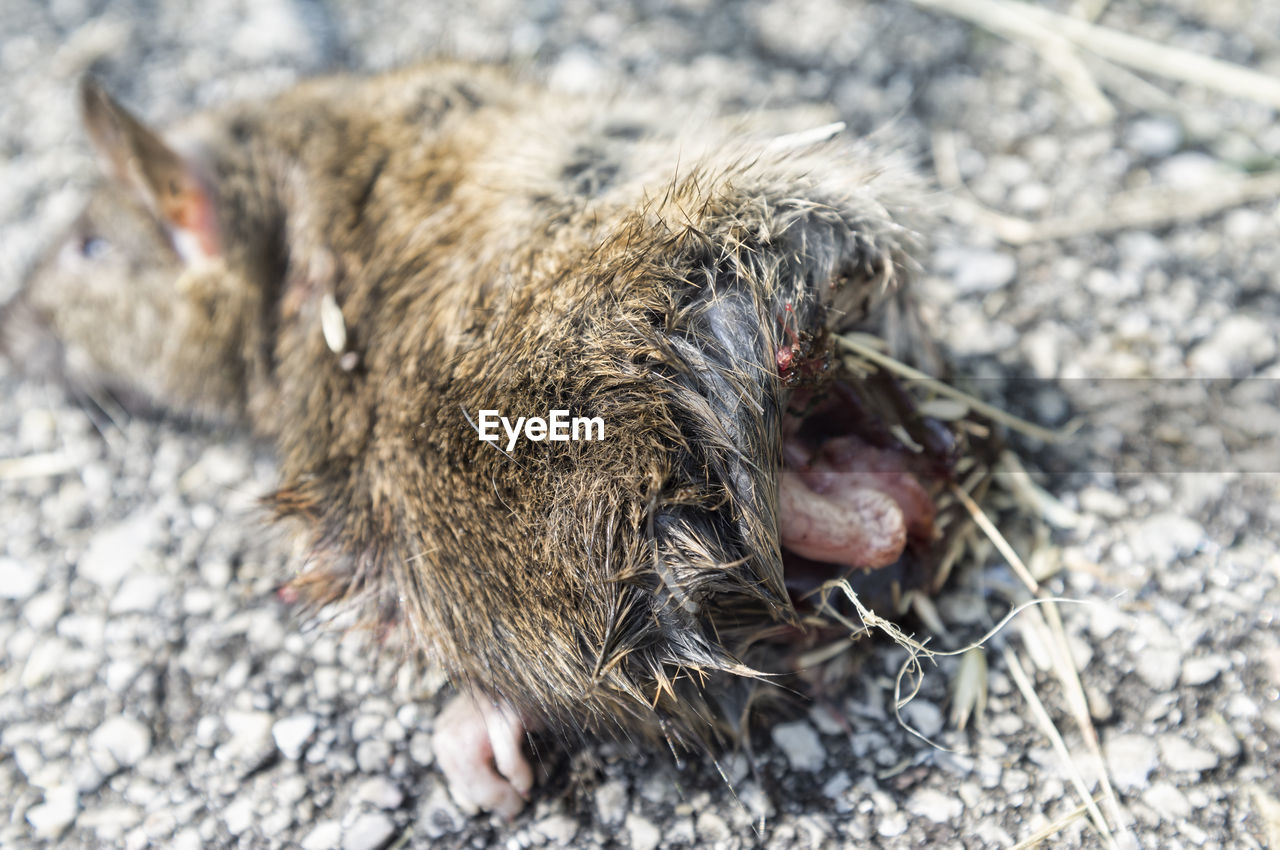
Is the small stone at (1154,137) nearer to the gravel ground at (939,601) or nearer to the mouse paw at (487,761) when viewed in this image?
the gravel ground at (939,601)

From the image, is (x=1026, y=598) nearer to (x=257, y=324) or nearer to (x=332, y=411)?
(x=332, y=411)

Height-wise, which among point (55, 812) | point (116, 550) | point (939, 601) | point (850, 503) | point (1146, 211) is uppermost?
point (1146, 211)

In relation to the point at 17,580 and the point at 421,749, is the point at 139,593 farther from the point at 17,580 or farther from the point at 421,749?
the point at 421,749

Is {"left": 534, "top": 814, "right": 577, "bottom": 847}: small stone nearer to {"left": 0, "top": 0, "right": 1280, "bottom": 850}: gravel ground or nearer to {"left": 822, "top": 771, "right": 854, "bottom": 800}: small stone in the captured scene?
{"left": 0, "top": 0, "right": 1280, "bottom": 850}: gravel ground

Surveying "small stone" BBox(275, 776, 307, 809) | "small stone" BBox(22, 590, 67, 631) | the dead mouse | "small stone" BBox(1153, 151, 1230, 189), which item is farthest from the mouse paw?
"small stone" BBox(1153, 151, 1230, 189)

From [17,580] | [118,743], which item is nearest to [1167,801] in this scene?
[118,743]
